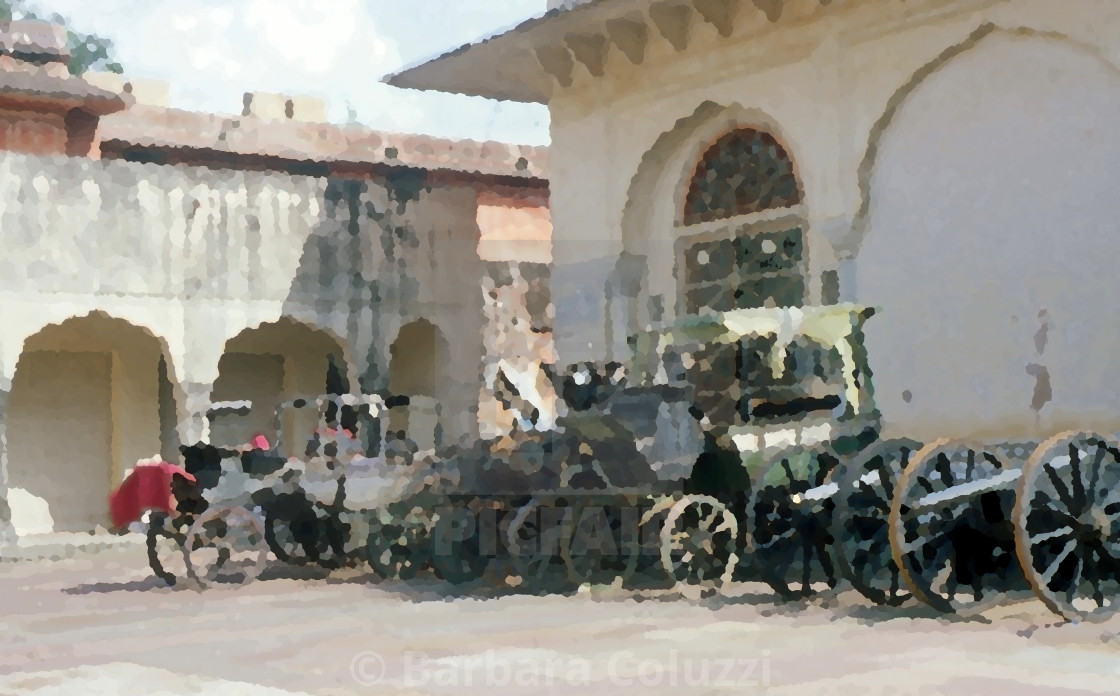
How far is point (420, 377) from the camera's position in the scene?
18.8 metres

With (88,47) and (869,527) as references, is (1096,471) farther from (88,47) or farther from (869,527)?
(88,47)

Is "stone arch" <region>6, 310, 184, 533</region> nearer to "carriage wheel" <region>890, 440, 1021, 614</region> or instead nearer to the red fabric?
the red fabric

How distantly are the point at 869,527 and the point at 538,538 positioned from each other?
229 centimetres

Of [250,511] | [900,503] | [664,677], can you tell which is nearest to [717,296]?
[250,511]

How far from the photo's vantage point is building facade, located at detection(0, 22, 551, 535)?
15.6m

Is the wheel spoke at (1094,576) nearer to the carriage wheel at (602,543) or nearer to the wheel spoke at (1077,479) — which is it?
the wheel spoke at (1077,479)

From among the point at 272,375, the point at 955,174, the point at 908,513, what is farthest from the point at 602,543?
the point at 272,375

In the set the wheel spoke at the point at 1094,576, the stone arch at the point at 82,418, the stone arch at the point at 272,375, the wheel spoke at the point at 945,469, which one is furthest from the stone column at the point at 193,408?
the wheel spoke at the point at 1094,576

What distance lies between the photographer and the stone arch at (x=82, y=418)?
1703 centimetres

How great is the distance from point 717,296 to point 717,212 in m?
0.89

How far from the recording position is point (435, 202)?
58.5 ft

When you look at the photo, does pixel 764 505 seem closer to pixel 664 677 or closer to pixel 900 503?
pixel 900 503

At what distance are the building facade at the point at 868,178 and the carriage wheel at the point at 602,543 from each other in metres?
4.21

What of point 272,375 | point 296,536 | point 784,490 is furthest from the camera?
point 272,375
